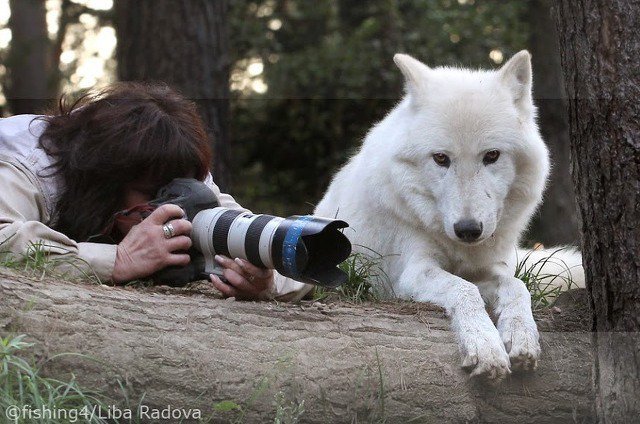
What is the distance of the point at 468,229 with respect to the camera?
152 inches

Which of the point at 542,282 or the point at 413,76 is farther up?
the point at 413,76

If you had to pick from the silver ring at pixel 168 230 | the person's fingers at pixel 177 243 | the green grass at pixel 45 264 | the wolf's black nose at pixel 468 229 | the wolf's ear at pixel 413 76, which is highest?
the wolf's ear at pixel 413 76

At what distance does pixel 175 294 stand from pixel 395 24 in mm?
8701

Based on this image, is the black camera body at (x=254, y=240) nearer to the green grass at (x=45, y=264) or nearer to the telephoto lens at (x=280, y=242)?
the telephoto lens at (x=280, y=242)

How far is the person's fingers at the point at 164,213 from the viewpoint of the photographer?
3361mm

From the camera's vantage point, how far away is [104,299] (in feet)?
10.2

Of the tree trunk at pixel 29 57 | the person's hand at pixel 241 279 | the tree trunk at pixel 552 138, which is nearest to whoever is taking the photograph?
the person's hand at pixel 241 279

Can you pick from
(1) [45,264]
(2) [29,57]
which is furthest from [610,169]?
(2) [29,57]

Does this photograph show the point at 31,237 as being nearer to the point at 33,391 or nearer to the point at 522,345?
the point at 33,391

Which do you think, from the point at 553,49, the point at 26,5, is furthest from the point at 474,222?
the point at 26,5

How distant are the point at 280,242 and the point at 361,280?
112cm

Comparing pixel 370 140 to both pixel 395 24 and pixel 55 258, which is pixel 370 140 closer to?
pixel 55 258

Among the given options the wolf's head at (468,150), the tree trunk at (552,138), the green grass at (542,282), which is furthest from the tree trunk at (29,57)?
the green grass at (542,282)

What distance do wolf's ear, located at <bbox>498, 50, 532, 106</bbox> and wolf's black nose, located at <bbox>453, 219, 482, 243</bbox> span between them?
29.8 inches
